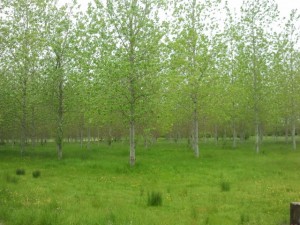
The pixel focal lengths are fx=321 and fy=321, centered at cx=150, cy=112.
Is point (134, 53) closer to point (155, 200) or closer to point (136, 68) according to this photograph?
point (136, 68)

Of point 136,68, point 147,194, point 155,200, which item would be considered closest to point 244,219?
point 155,200

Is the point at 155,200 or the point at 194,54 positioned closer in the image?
the point at 155,200

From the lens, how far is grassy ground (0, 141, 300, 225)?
1059cm

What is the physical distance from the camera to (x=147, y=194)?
45.6 feet

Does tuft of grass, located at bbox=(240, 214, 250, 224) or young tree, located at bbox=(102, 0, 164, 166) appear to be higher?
young tree, located at bbox=(102, 0, 164, 166)

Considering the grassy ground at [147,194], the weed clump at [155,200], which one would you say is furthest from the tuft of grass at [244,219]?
the weed clump at [155,200]

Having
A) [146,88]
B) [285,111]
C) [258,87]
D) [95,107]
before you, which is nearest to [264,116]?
[285,111]

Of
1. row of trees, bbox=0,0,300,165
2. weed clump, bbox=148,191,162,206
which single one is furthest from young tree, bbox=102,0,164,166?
weed clump, bbox=148,191,162,206

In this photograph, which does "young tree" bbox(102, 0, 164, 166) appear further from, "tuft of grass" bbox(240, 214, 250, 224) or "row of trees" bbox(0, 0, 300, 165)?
"tuft of grass" bbox(240, 214, 250, 224)

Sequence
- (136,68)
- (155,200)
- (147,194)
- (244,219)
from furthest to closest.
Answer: (136,68)
(147,194)
(155,200)
(244,219)

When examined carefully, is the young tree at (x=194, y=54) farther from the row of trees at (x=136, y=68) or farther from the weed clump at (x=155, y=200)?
the weed clump at (x=155, y=200)

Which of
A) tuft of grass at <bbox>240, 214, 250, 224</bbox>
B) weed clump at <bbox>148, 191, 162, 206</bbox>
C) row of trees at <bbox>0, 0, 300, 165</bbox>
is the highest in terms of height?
row of trees at <bbox>0, 0, 300, 165</bbox>

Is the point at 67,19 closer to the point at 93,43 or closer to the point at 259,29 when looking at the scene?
the point at 93,43

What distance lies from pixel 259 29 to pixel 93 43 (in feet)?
72.3
